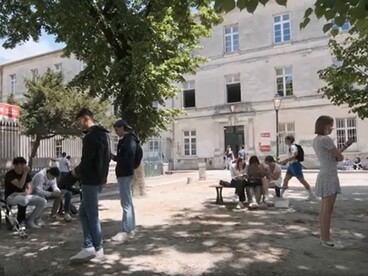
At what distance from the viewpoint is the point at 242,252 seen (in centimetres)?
598

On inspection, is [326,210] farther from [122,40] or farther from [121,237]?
[122,40]

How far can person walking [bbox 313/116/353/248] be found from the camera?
6047 mm

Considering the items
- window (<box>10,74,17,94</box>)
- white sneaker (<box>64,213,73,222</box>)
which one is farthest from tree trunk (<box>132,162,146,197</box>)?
window (<box>10,74,17,94</box>)

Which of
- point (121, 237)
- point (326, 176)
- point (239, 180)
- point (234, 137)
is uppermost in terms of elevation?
point (234, 137)

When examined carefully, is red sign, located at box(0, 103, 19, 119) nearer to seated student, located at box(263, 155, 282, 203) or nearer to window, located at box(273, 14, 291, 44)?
seated student, located at box(263, 155, 282, 203)

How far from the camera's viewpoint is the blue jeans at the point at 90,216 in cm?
564

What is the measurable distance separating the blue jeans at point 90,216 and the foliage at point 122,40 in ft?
20.3

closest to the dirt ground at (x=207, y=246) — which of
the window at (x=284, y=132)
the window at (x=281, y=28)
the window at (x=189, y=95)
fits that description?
the window at (x=284, y=132)

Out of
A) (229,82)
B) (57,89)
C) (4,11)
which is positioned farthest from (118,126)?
(229,82)

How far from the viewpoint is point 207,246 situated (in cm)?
636

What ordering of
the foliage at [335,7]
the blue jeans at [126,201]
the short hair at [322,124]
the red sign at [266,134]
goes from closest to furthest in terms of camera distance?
the foliage at [335,7] → the short hair at [322,124] → the blue jeans at [126,201] → the red sign at [266,134]

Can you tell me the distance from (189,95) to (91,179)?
3133 cm

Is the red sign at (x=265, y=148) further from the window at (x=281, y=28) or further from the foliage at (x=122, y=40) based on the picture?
the foliage at (x=122, y=40)

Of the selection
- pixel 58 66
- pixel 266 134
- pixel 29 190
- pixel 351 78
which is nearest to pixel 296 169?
pixel 351 78
